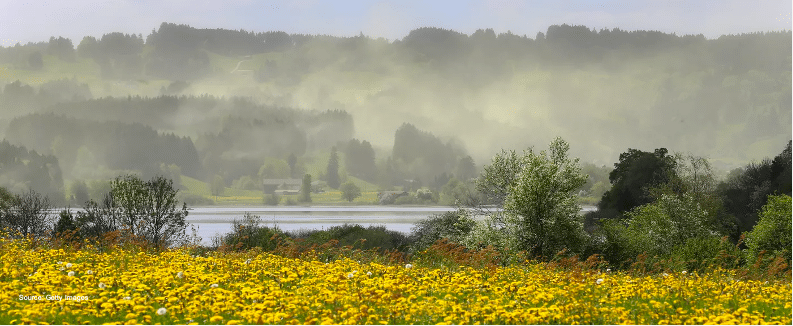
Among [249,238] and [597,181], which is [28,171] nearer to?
[597,181]

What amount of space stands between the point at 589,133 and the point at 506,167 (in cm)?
7138

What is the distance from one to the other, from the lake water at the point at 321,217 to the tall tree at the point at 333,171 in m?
10.7

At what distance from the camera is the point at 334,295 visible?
8.74m

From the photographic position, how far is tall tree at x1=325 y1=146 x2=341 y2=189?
130375 mm

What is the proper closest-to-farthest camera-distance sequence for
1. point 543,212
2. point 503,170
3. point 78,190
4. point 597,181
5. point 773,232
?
point 543,212, point 773,232, point 503,170, point 597,181, point 78,190

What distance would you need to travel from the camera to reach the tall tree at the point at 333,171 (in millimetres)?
130375

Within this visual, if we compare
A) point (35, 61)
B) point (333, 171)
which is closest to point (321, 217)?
point (333, 171)

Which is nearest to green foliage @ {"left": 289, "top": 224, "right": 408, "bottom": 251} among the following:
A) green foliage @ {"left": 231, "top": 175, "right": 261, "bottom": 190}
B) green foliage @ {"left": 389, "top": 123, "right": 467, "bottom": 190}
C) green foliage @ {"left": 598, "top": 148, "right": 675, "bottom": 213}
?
green foliage @ {"left": 598, "top": 148, "right": 675, "bottom": 213}

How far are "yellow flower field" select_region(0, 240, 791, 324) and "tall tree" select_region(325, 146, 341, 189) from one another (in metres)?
117

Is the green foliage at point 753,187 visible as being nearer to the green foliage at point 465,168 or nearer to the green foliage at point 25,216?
the green foliage at point 465,168

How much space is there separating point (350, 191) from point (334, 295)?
115 metres

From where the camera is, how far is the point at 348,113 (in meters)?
140

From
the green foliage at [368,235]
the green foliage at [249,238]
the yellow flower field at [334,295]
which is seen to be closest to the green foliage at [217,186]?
the green foliage at [368,235]

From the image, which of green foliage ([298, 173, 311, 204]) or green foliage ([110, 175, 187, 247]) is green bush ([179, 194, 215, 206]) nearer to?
green foliage ([298, 173, 311, 204])
